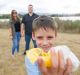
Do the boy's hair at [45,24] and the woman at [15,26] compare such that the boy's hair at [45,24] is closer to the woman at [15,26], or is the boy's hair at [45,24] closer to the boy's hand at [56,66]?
the boy's hand at [56,66]

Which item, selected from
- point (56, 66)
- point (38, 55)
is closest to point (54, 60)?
point (56, 66)

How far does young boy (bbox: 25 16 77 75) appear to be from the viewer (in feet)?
4.96

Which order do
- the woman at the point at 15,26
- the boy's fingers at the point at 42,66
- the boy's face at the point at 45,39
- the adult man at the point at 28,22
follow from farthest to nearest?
the woman at the point at 15,26, the adult man at the point at 28,22, the boy's face at the point at 45,39, the boy's fingers at the point at 42,66

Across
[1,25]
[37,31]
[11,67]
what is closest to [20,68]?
[11,67]

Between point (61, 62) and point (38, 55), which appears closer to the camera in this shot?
point (61, 62)

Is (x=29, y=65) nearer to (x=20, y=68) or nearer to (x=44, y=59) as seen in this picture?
(x=44, y=59)

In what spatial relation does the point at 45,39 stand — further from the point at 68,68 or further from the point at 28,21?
the point at 28,21

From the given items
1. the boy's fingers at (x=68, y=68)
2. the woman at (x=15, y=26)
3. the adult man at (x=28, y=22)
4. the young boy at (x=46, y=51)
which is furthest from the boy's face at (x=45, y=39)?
the woman at (x=15, y=26)

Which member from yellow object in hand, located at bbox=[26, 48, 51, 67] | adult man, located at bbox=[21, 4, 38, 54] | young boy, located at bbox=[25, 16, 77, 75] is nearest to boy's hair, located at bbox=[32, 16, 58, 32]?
young boy, located at bbox=[25, 16, 77, 75]

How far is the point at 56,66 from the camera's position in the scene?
1.51m

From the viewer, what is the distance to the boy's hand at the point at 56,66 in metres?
1.50

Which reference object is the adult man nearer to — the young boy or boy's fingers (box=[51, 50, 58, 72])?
the young boy

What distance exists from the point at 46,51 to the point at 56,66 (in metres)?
0.26

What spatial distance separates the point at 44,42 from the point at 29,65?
0.50 ft
